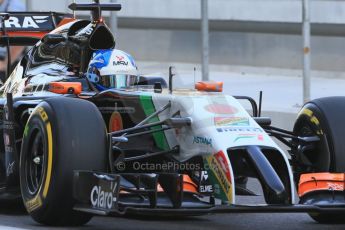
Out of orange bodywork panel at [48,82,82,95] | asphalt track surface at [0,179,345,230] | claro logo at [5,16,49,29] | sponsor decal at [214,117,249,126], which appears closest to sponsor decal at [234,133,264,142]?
sponsor decal at [214,117,249,126]

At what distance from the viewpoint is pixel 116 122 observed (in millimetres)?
8922

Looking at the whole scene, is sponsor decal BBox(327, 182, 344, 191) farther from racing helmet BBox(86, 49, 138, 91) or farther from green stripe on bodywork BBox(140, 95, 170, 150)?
racing helmet BBox(86, 49, 138, 91)

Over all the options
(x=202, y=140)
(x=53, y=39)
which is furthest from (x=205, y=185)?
(x=53, y=39)

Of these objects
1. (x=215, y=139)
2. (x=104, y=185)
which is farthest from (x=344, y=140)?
(x=104, y=185)

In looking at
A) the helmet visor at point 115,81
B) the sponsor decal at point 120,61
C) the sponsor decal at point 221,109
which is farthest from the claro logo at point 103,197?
the sponsor decal at point 120,61

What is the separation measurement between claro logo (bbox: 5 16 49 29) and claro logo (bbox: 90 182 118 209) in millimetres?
4352

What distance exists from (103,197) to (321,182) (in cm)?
153

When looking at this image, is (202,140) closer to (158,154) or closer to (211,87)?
(158,154)

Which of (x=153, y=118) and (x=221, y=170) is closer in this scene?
(x=221, y=170)

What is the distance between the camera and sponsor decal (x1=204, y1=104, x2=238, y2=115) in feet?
26.7

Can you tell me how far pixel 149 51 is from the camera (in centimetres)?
2161

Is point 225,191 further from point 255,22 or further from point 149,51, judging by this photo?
point 149,51

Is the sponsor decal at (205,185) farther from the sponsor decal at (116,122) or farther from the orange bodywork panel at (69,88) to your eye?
the orange bodywork panel at (69,88)

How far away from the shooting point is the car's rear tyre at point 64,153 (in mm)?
7871
